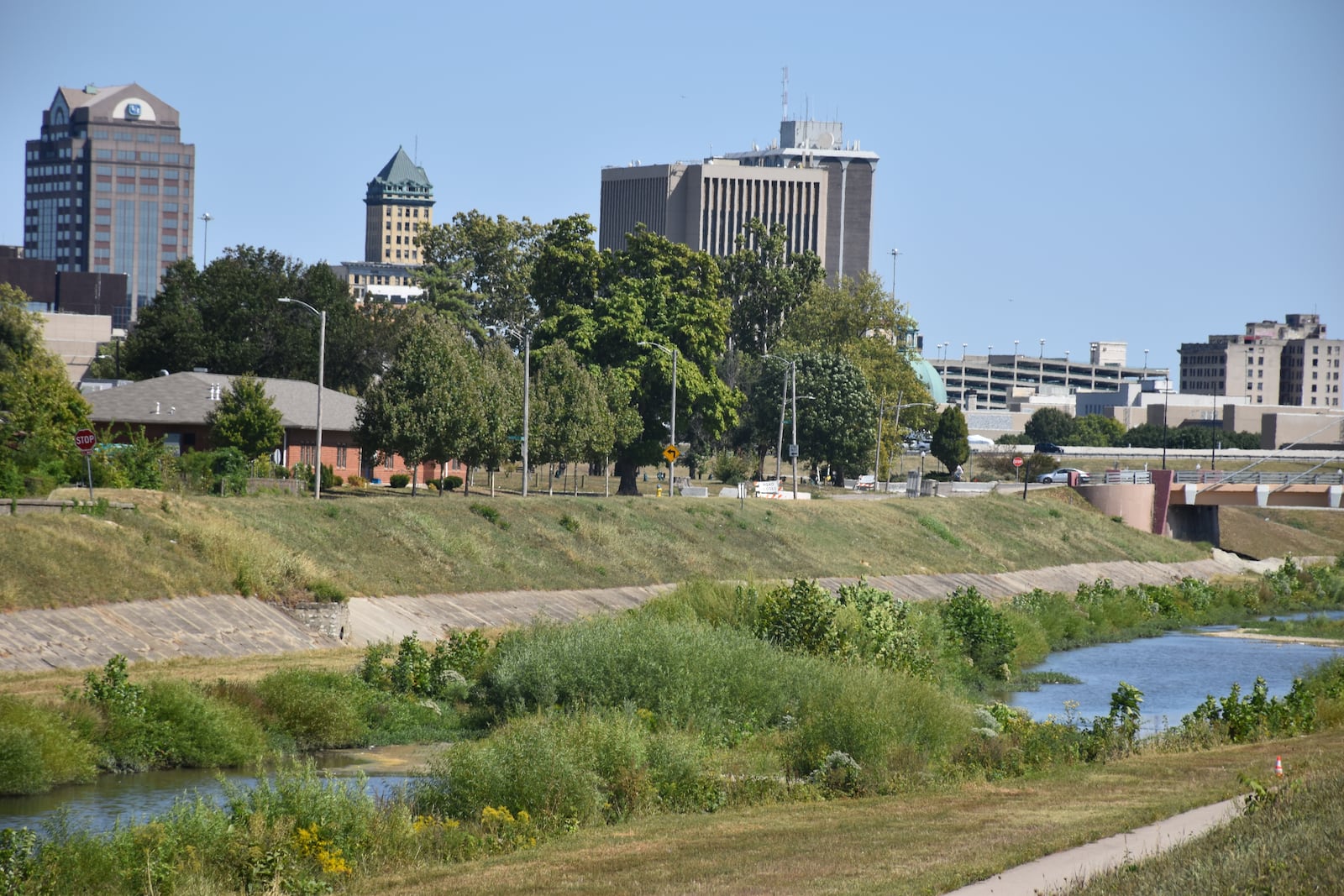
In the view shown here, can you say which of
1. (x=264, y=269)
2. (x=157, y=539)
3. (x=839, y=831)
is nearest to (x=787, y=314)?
(x=264, y=269)

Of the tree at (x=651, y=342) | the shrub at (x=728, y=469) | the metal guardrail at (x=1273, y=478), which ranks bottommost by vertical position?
the shrub at (x=728, y=469)

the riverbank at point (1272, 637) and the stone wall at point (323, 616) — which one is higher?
the stone wall at point (323, 616)

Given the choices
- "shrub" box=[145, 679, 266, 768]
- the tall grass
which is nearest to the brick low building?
the tall grass

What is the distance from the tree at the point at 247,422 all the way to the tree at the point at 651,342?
22255 millimetres

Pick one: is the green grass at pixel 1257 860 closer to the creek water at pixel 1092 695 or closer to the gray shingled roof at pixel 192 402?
the creek water at pixel 1092 695

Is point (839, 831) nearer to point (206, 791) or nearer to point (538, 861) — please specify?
point (538, 861)

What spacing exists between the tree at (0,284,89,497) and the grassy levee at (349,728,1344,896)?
97.5 feet

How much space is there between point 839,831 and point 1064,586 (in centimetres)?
6078

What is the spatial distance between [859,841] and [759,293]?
11577 centimetres

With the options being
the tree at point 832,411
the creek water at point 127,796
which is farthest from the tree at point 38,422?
the tree at point 832,411

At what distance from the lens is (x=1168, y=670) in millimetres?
48094

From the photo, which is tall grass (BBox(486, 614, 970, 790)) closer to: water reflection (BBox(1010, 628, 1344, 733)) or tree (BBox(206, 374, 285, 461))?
water reflection (BBox(1010, 628, 1344, 733))

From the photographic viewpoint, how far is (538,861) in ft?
55.1

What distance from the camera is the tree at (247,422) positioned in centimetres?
6644
